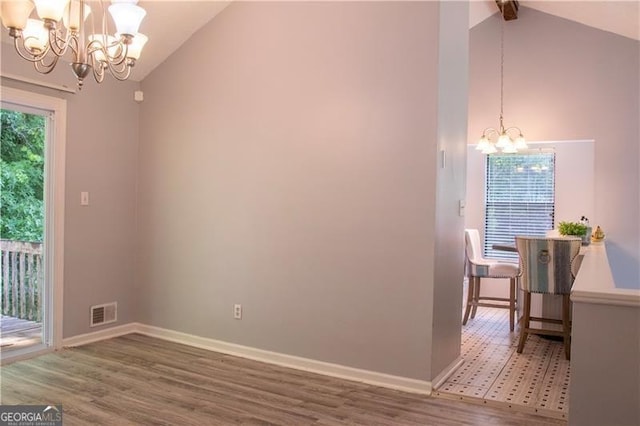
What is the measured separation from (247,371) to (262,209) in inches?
49.2

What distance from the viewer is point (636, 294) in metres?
1.96

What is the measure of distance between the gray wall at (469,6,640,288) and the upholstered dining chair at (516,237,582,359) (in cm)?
210

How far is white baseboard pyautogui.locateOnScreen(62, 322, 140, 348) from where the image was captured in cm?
429

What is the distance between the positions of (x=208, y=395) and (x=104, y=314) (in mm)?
1840

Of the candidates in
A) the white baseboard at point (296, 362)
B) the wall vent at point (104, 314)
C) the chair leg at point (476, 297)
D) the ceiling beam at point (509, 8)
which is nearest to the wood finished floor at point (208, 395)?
the white baseboard at point (296, 362)

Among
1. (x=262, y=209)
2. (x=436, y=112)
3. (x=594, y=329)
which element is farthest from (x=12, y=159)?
(x=594, y=329)

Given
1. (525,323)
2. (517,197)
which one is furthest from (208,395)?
(517,197)

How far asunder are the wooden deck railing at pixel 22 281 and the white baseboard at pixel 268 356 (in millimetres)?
425

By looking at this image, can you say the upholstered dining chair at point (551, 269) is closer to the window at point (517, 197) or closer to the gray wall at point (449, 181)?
the gray wall at point (449, 181)

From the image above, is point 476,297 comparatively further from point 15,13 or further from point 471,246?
point 15,13

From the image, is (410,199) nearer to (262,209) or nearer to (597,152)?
(262,209)

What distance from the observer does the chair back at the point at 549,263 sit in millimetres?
4117

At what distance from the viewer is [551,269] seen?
4164 millimetres

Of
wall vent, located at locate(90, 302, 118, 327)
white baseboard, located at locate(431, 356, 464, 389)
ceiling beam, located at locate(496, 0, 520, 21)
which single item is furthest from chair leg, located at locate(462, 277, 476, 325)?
wall vent, located at locate(90, 302, 118, 327)
